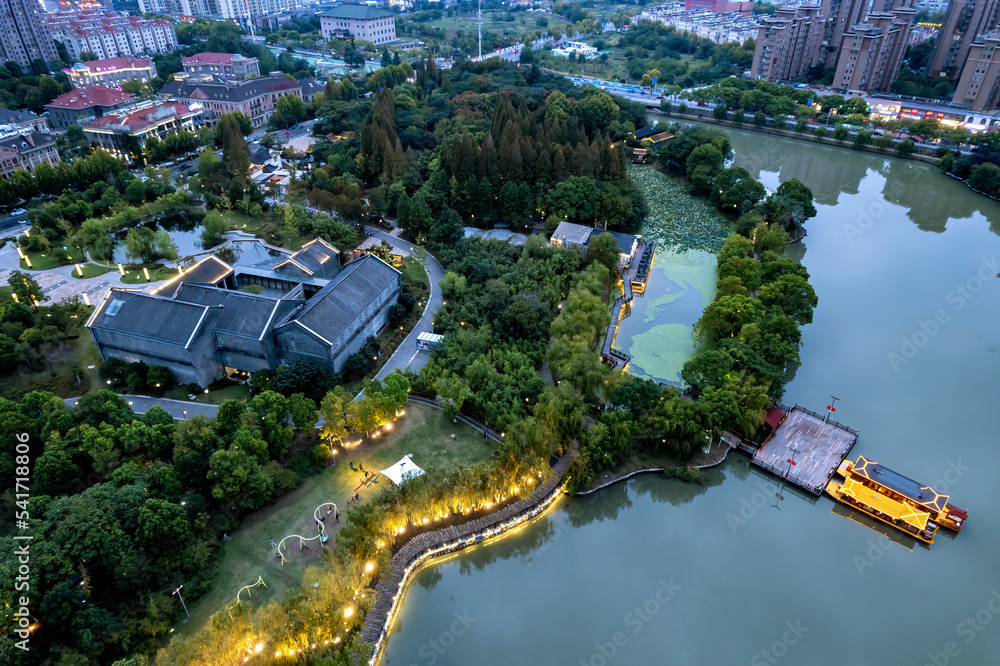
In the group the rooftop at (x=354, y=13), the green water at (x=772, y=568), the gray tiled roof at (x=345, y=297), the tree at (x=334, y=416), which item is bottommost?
the green water at (x=772, y=568)

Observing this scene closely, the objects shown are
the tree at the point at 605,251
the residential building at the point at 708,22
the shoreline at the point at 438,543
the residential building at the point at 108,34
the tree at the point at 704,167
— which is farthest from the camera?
the residential building at the point at 708,22

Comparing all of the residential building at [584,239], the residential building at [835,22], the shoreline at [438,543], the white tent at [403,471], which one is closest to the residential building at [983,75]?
the residential building at [835,22]

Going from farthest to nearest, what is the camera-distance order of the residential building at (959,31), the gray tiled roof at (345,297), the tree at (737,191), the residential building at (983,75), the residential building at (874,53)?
1. the residential building at (874,53)
2. the residential building at (959,31)
3. the residential building at (983,75)
4. the tree at (737,191)
5. the gray tiled roof at (345,297)

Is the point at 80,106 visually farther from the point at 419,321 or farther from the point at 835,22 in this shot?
the point at 835,22

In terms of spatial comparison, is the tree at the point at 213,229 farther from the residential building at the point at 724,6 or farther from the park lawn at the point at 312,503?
the residential building at the point at 724,6

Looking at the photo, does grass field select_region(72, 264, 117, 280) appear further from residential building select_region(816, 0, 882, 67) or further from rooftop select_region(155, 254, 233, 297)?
residential building select_region(816, 0, 882, 67)

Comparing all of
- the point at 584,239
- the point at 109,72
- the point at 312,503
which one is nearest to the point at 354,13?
the point at 109,72

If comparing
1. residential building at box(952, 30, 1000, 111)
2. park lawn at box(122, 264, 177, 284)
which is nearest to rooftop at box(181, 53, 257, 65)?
park lawn at box(122, 264, 177, 284)
